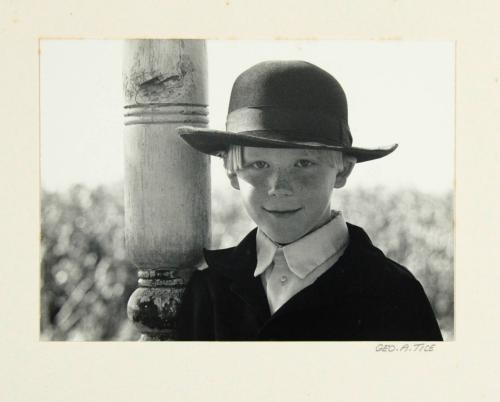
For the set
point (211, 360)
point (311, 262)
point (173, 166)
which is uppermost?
A: point (173, 166)

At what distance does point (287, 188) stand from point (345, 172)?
0.87ft

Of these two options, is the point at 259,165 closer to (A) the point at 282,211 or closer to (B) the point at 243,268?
(A) the point at 282,211

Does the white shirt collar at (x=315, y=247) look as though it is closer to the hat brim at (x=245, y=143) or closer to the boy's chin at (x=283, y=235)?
the boy's chin at (x=283, y=235)

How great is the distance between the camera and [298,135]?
463 cm

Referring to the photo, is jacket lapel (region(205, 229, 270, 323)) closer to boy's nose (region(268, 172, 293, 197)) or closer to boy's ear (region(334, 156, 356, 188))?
boy's nose (region(268, 172, 293, 197))

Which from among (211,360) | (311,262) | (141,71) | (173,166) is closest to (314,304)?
(311,262)

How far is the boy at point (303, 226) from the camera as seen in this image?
465cm

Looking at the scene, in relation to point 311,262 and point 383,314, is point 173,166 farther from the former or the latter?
point 383,314

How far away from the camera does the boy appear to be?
4648mm

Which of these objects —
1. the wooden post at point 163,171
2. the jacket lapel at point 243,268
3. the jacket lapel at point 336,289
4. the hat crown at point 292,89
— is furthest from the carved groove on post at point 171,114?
the jacket lapel at point 336,289

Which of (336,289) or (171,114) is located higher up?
(171,114)

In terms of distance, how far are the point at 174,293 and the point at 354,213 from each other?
2.67 ft

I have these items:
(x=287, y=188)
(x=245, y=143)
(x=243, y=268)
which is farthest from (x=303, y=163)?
(x=243, y=268)

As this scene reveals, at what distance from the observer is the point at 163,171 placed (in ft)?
15.8
